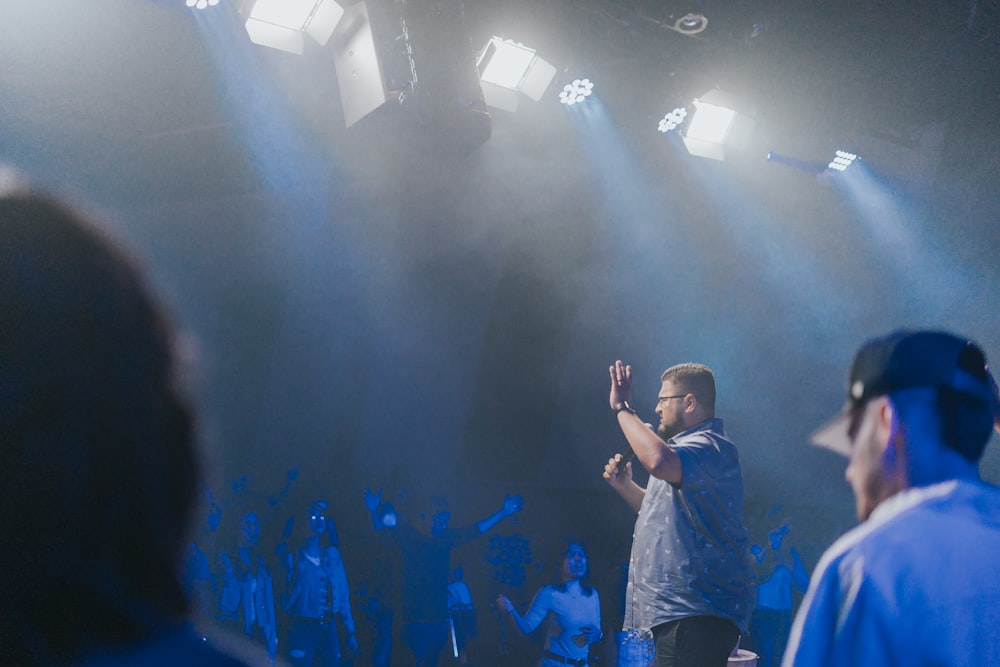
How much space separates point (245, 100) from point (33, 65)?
60.3 inches

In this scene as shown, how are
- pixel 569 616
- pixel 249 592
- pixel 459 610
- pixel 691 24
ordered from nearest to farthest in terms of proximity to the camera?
1. pixel 691 24
2. pixel 569 616
3. pixel 249 592
4. pixel 459 610

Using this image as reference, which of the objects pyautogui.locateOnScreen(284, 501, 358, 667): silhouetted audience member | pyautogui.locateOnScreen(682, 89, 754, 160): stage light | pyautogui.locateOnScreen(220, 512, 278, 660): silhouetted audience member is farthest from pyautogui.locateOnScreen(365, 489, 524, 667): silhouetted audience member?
pyautogui.locateOnScreen(682, 89, 754, 160): stage light

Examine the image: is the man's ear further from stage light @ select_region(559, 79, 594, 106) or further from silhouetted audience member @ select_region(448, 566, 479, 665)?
silhouetted audience member @ select_region(448, 566, 479, 665)

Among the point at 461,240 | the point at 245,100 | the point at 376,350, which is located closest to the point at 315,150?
the point at 245,100

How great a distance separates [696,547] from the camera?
10.7 ft

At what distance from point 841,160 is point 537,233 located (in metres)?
3.35

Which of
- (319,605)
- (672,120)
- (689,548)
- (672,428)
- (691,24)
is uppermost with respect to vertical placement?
(691,24)

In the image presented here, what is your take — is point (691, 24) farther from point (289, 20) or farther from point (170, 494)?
point (170, 494)

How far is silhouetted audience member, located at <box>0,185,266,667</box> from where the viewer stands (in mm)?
575

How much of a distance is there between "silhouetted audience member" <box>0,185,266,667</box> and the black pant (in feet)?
9.58

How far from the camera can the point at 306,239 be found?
8.72 metres

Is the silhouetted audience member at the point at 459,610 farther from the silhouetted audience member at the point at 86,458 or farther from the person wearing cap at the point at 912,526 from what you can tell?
the silhouetted audience member at the point at 86,458

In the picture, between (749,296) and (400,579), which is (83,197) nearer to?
(400,579)

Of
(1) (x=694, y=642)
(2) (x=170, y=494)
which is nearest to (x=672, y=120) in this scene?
(1) (x=694, y=642)
